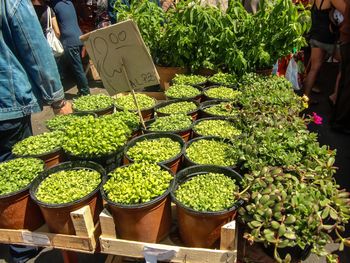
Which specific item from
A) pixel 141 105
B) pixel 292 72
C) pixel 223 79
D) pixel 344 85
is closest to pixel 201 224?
pixel 141 105

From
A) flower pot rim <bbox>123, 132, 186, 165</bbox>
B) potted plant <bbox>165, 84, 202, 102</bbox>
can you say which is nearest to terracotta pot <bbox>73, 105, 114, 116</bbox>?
potted plant <bbox>165, 84, 202, 102</bbox>

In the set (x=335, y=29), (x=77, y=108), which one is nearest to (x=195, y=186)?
(x=77, y=108)

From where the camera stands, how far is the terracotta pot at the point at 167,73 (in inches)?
146

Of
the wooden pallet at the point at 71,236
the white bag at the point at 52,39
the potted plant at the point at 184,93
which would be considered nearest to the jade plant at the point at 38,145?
the wooden pallet at the point at 71,236

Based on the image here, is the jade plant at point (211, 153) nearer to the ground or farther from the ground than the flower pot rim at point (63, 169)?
nearer to the ground

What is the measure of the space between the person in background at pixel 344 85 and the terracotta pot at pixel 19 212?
3859mm

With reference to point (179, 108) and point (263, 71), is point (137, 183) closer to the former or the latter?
point (179, 108)

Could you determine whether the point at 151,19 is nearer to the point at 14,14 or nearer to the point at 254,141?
the point at 14,14

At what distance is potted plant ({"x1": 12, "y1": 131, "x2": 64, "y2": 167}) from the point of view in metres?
2.22

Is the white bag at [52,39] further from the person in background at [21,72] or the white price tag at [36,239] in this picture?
the white price tag at [36,239]

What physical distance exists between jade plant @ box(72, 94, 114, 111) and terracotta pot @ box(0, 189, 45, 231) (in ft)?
3.85

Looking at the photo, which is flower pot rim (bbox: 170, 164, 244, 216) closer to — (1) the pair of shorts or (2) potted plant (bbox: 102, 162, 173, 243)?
(2) potted plant (bbox: 102, 162, 173, 243)

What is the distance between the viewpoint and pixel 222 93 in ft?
10.0

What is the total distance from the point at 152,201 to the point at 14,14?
1.56 metres
